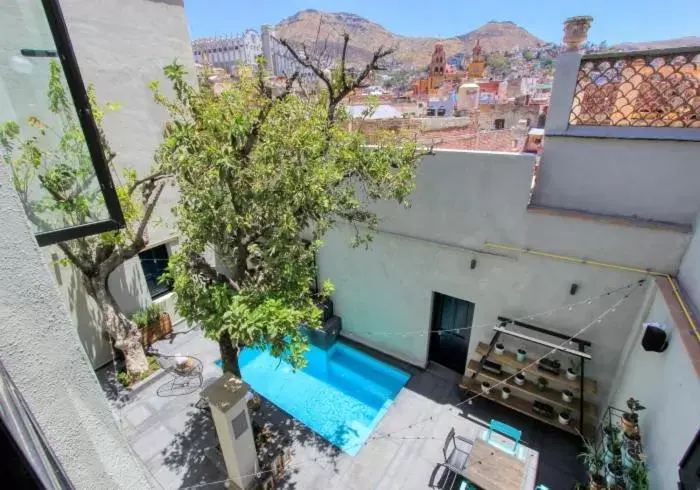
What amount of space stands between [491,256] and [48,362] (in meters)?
6.71

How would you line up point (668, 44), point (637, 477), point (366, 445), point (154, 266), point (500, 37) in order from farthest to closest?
point (500, 37)
point (154, 266)
point (366, 445)
point (668, 44)
point (637, 477)

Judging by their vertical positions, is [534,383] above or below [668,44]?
below

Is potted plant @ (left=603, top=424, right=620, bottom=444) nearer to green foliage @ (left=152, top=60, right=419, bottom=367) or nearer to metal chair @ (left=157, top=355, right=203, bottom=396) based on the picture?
green foliage @ (left=152, top=60, right=419, bottom=367)

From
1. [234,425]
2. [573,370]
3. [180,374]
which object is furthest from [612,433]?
[180,374]

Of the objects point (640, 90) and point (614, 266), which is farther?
point (614, 266)

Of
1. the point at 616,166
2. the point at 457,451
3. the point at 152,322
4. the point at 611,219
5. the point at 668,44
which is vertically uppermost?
the point at 668,44

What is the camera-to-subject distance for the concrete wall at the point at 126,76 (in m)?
7.12

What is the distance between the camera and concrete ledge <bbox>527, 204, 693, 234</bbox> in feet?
17.0

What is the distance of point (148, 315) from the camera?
30.2 feet

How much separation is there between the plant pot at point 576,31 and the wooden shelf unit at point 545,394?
6.07 m

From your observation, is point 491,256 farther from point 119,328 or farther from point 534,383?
point 119,328

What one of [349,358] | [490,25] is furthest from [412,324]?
[490,25]

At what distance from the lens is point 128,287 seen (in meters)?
8.92

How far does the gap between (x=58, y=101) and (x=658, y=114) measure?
23.5ft
